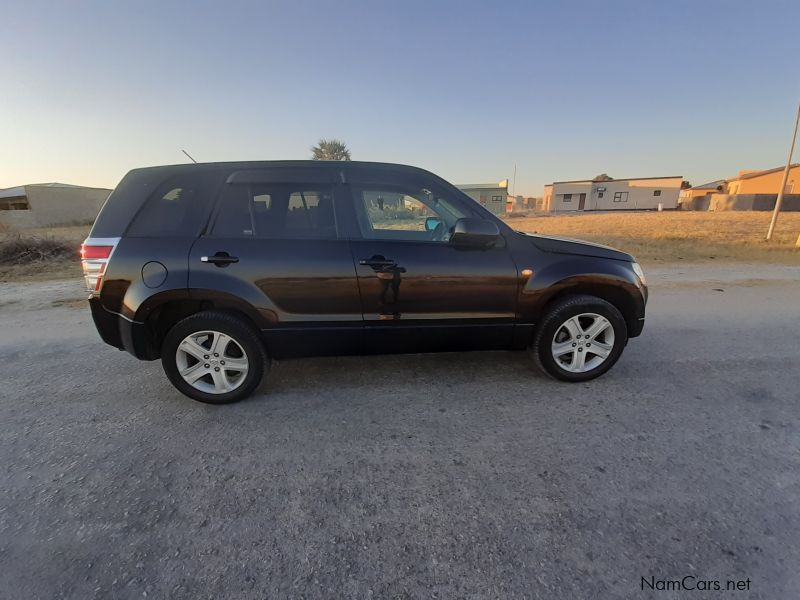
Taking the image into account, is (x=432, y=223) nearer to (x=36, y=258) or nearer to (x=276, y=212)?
(x=276, y=212)

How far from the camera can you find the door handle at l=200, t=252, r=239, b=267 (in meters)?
2.71

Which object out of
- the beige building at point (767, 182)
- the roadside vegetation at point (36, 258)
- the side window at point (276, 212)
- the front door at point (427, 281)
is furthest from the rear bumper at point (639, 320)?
the beige building at point (767, 182)

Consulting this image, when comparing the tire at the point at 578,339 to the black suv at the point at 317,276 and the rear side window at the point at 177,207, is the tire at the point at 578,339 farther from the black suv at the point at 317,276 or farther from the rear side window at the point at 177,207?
the rear side window at the point at 177,207

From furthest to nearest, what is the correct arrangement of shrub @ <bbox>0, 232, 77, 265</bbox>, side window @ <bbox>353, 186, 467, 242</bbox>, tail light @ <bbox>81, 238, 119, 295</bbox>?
1. shrub @ <bbox>0, 232, 77, 265</bbox>
2. side window @ <bbox>353, 186, 467, 242</bbox>
3. tail light @ <bbox>81, 238, 119, 295</bbox>

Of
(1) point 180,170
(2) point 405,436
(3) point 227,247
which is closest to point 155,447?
(3) point 227,247

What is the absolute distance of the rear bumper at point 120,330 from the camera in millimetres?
2771

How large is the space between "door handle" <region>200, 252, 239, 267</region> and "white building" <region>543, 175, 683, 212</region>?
194ft

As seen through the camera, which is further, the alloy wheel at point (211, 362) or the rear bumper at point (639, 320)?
the rear bumper at point (639, 320)

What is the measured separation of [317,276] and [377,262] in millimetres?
467

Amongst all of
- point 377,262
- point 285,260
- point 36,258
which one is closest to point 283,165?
point 285,260

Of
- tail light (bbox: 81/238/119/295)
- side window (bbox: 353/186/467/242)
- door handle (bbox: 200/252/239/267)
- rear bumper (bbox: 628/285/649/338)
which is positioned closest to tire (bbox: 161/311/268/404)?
door handle (bbox: 200/252/239/267)

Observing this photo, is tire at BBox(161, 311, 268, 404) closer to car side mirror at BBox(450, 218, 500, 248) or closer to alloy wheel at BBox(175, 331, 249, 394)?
alloy wheel at BBox(175, 331, 249, 394)

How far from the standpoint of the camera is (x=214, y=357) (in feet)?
9.33

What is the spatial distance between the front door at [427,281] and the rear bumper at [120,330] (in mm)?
1713
